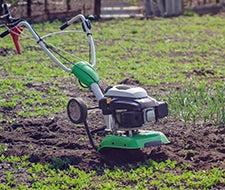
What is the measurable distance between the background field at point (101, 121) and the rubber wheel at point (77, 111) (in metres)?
0.32

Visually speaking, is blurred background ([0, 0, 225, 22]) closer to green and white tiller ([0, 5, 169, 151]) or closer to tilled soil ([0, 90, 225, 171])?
tilled soil ([0, 90, 225, 171])

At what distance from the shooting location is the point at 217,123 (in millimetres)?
6766

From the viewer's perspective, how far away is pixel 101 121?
7.29 metres

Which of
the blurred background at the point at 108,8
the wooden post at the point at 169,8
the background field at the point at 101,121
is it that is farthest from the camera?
the wooden post at the point at 169,8

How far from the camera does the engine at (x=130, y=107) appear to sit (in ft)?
17.7

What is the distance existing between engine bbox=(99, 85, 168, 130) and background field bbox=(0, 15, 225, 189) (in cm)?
35

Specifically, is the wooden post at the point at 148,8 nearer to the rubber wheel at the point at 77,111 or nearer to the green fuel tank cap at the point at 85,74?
the green fuel tank cap at the point at 85,74

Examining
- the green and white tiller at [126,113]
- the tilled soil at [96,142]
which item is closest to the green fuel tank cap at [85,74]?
the green and white tiller at [126,113]

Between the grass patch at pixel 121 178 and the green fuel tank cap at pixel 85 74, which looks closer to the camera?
the grass patch at pixel 121 178

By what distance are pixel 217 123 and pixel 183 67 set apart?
3.78 metres

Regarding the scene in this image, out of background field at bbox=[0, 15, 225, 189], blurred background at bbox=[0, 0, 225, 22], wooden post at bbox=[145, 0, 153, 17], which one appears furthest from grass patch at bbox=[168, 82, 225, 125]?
wooden post at bbox=[145, 0, 153, 17]

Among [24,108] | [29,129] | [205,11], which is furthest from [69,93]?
[205,11]

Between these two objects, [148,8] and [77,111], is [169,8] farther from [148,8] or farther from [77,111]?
[77,111]

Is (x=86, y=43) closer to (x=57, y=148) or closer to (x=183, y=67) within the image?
(x=183, y=67)
